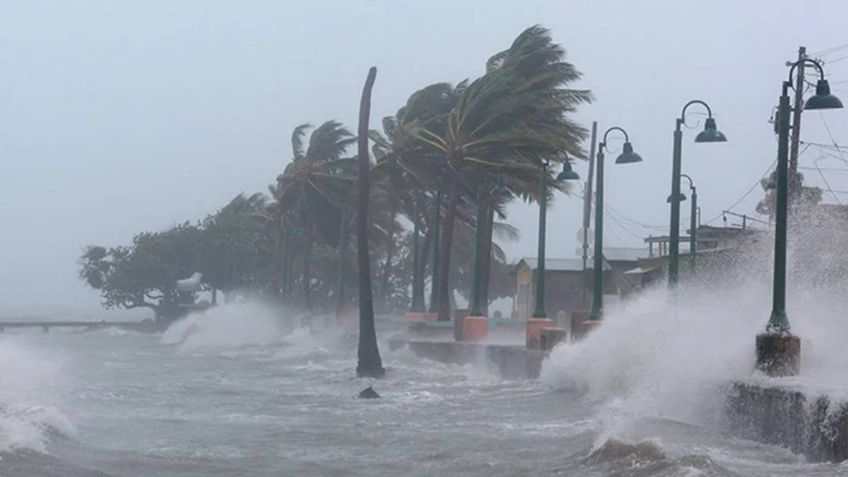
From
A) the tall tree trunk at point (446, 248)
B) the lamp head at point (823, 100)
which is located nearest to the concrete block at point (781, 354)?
the lamp head at point (823, 100)

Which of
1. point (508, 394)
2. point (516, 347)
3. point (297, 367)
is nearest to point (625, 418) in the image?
point (508, 394)

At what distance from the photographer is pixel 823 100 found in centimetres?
1719

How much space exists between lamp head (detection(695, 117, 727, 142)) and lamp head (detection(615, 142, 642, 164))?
317 cm

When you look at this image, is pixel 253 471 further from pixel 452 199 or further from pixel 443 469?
pixel 452 199

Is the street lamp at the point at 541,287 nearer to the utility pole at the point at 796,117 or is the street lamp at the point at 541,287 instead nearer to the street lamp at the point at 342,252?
the utility pole at the point at 796,117

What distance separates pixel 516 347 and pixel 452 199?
39.5 ft

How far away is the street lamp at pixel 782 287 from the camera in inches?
659

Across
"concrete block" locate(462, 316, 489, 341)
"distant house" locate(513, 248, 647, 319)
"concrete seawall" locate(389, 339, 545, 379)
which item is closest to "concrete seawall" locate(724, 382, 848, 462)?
"concrete seawall" locate(389, 339, 545, 379)

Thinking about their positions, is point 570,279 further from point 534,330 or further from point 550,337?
point 550,337

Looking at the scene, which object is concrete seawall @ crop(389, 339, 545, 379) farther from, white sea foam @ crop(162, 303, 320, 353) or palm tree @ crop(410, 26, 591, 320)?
white sea foam @ crop(162, 303, 320, 353)

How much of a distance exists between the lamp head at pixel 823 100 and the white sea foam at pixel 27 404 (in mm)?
9662

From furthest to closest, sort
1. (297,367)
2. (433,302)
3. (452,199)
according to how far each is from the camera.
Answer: (433,302)
(452,199)
(297,367)

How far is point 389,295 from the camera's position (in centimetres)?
8956

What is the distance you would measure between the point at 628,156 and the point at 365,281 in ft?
31.9
